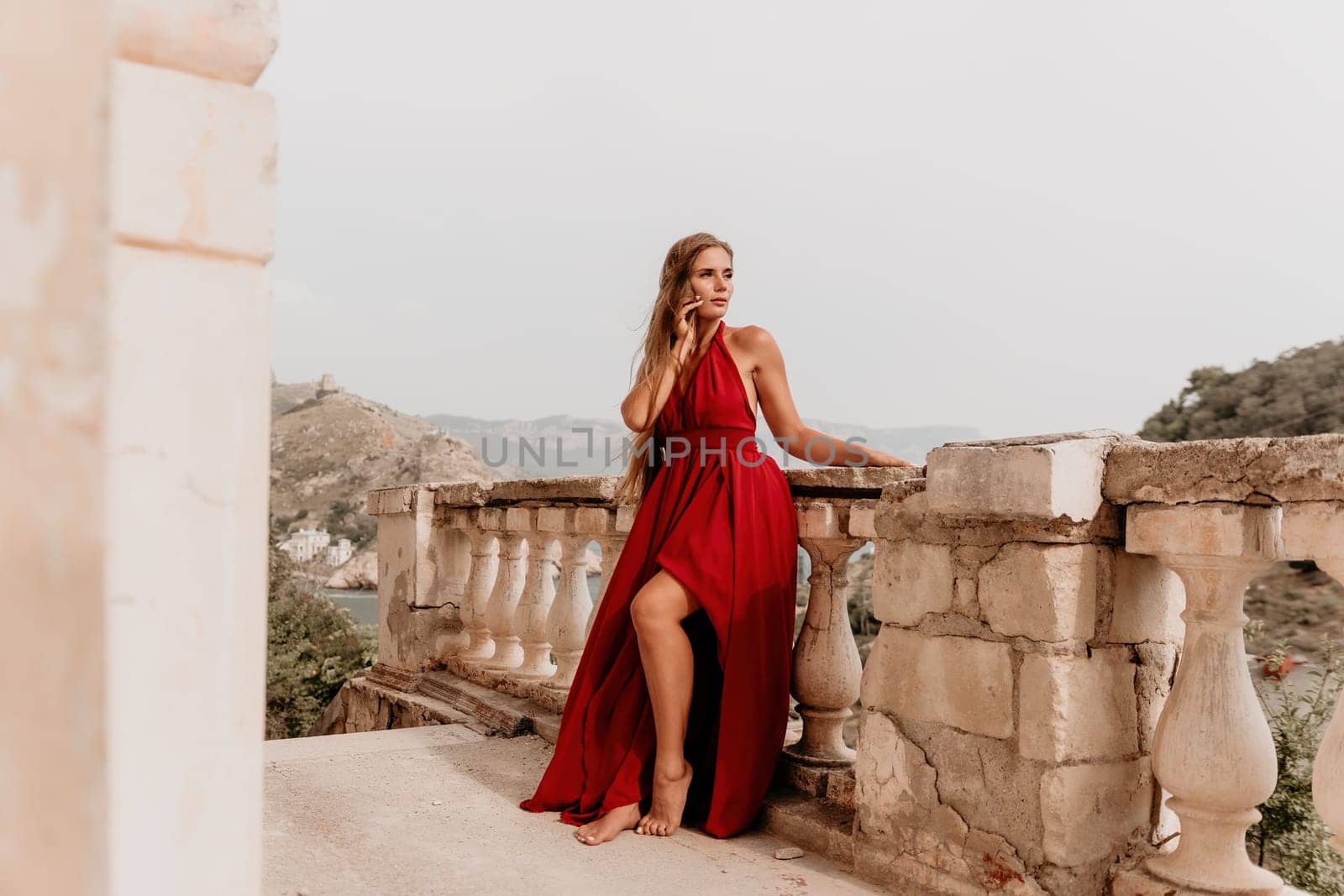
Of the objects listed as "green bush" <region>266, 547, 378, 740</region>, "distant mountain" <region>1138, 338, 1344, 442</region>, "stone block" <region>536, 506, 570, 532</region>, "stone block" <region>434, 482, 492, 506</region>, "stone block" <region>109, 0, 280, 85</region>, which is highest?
"distant mountain" <region>1138, 338, 1344, 442</region>

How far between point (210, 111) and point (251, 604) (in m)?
0.58

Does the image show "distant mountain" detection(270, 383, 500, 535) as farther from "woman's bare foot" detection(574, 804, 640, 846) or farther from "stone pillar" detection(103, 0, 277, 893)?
"stone pillar" detection(103, 0, 277, 893)

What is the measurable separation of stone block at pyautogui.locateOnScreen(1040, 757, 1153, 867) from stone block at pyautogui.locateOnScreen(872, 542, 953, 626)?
1.65ft

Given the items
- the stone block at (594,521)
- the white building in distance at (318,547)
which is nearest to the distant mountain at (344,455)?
the white building in distance at (318,547)

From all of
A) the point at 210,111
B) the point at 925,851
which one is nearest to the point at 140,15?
the point at 210,111

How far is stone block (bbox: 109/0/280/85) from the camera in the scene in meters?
1.18

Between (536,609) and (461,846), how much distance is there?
5.80ft

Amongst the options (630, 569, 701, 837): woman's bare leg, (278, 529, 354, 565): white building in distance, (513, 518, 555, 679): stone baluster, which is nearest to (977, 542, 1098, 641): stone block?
(630, 569, 701, 837): woman's bare leg

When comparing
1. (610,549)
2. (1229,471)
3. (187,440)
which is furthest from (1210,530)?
(610,549)

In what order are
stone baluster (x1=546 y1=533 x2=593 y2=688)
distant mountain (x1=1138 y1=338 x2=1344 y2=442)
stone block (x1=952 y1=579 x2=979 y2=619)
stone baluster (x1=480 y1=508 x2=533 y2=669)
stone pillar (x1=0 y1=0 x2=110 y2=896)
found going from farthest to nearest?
distant mountain (x1=1138 y1=338 x2=1344 y2=442) < stone baluster (x1=480 y1=508 x2=533 y2=669) < stone baluster (x1=546 y1=533 x2=593 y2=688) < stone block (x1=952 y1=579 x2=979 y2=619) < stone pillar (x1=0 y1=0 x2=110 y2=896)

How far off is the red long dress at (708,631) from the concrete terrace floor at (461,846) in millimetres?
139

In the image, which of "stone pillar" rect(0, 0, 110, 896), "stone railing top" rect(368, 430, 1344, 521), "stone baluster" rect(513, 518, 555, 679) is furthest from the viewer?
"stone baluster" rect(513, 518, 555, 679)

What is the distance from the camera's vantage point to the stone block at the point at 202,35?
1.18 m

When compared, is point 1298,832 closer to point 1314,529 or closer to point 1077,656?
point 1077,656
